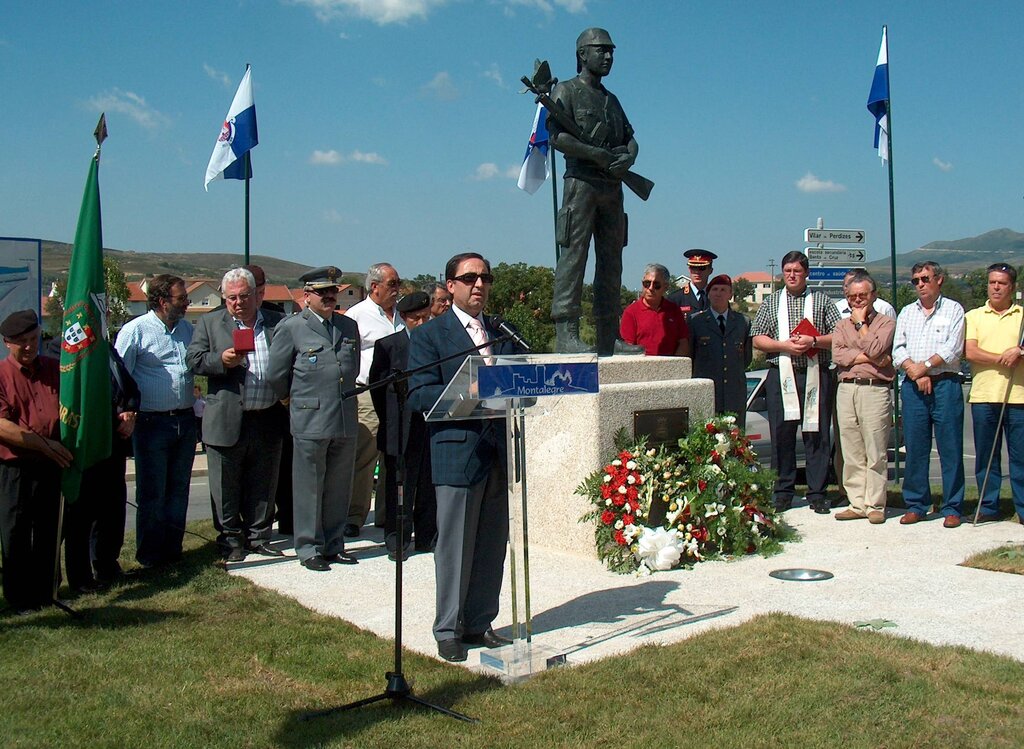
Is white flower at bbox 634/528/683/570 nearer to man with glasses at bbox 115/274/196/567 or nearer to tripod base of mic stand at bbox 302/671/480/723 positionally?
tripod base of mic stand at bbox 302/671/480/723

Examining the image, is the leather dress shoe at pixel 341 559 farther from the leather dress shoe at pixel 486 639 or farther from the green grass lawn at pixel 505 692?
the leather dress shoe at pixel 486 639

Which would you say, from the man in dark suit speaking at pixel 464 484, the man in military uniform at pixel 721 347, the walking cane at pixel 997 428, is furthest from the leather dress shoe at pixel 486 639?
the walking cane at pixel 997 428

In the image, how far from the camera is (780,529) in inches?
285

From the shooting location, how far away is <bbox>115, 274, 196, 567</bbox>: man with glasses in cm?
679

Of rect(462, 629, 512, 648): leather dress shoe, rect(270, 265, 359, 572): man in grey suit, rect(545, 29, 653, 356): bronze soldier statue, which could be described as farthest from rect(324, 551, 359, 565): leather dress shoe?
rect(545, 29, 653, 356): bronze soldier statue

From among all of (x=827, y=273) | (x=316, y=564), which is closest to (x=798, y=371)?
(x=316, y=564)

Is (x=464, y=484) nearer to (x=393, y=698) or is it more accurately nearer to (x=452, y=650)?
(x=452, y=650)

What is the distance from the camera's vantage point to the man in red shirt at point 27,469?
220 inches

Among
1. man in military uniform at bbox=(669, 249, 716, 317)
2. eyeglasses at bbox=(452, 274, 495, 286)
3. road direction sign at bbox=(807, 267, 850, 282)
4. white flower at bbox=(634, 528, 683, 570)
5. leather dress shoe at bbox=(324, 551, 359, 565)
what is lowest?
leather dress shoe at bbox=(324, 551, 359, 565)

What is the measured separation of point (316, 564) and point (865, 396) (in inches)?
173

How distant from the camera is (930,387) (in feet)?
25.1

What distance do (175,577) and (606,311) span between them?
12.4ft

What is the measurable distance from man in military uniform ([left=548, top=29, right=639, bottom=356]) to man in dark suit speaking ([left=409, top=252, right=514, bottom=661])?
9.25 feet

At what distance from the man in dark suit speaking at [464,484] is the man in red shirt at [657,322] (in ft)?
11.3
